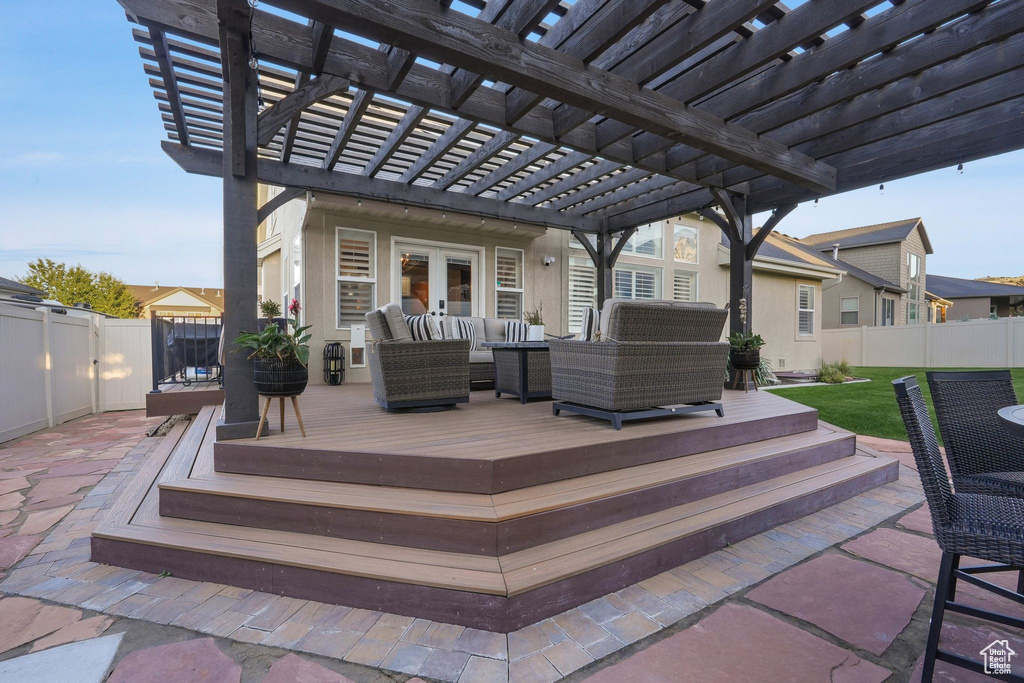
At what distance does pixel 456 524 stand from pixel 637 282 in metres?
8.36

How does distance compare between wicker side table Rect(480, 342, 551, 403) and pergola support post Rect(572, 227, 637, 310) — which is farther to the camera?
pergola support post Rect(572, 227, 637, 310)

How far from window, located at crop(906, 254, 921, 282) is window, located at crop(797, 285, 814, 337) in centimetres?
942

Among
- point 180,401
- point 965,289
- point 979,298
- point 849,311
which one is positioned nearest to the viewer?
point 180,401

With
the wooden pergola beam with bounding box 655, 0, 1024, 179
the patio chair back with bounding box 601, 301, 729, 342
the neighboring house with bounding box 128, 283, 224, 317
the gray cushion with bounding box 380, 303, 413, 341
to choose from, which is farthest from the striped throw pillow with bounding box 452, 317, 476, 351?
the neighboring house with bounding box 128, 283, 224, 317

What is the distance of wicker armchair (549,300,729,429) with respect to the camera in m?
3.13

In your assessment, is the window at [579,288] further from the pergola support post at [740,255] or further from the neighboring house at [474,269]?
the pergola support post at [740,255]

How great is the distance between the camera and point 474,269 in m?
7.71

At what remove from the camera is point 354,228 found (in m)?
6.74

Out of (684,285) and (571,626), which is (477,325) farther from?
(684,285)

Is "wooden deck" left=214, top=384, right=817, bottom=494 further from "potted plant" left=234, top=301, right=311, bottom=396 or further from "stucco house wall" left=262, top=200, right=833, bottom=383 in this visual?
"stucco house wall" left=262, top=200, right=833, bottom=383

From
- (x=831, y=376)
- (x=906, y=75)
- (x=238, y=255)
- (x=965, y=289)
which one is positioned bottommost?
(x=831, y=376)

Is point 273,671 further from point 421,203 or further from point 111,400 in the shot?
point 111,400

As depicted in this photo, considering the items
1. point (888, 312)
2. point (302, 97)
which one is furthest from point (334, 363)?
point (888, 312)

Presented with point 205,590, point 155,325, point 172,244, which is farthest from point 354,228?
point 172,244
